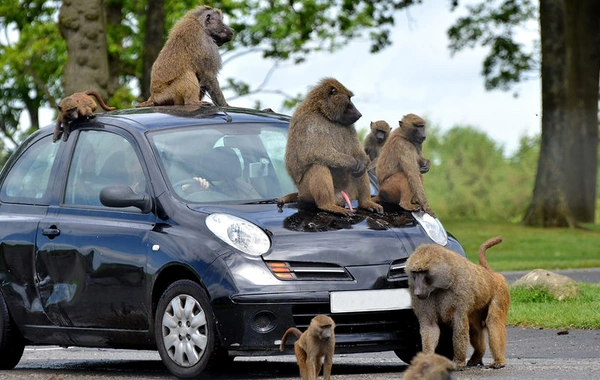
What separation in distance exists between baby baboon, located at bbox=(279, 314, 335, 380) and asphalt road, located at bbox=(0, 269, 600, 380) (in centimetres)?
64

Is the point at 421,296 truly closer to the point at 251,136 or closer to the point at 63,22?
the point at 251,136

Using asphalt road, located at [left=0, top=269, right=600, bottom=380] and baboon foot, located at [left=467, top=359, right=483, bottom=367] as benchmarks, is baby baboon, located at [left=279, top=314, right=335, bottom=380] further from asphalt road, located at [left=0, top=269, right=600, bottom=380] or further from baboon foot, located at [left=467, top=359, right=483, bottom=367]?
baboon foot, located at [left=467, top=359, right=483, bottom=367]

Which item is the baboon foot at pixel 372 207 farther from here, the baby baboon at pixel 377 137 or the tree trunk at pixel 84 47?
the tree trunk at pixel 84 47

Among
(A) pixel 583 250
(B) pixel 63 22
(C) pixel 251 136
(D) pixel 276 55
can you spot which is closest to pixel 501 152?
(D) pixel 276 55

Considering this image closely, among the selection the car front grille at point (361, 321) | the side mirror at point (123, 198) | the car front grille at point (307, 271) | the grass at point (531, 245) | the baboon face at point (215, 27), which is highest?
the baboon face at point (215, 27)

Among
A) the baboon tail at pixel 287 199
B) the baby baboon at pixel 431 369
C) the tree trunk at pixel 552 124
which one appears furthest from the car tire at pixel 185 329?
the tree trunk at pixel 552 124

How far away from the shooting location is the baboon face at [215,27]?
1352 centimetres

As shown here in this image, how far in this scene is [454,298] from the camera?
29.1ft

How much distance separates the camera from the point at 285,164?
400 inches

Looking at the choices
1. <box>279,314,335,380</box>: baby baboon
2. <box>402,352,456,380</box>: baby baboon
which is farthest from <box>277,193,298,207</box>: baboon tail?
<box>402,352,456,380</box>: baby baboon

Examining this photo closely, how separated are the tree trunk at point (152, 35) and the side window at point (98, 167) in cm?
1643

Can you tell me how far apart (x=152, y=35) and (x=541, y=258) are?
368 inches

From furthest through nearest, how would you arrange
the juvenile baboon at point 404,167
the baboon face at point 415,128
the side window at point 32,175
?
the baboon face at point 415,128 < the juvenile baboon at point 404,167 < the side window at point 32,175

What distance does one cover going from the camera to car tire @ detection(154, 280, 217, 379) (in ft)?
28.8
